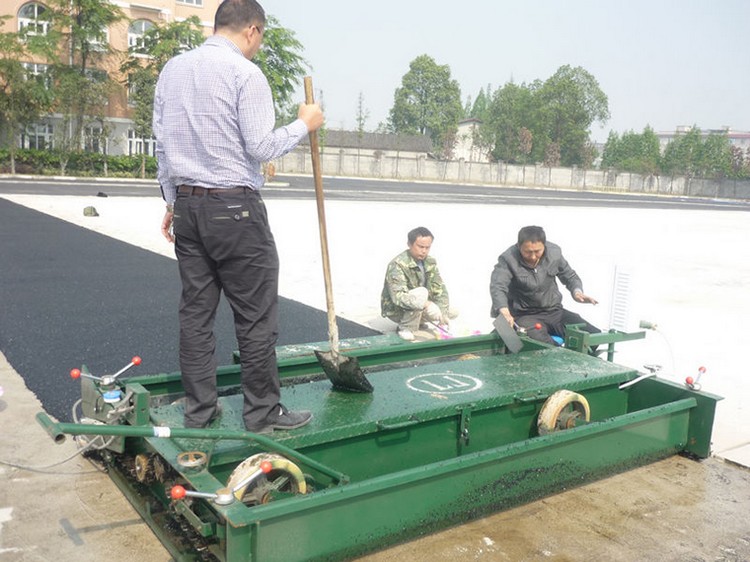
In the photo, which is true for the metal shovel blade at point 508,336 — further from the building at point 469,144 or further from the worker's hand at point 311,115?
the building at point 469,144

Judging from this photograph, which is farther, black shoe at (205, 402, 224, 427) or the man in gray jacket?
the man in gray jacket

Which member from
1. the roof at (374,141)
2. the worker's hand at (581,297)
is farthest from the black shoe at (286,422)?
the roof at (374,141)

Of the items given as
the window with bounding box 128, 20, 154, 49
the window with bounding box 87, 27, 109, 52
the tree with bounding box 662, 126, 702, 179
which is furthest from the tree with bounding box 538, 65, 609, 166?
the window with bounding box 87, 27, 109, 52

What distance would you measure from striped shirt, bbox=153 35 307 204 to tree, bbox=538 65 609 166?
3608 inches

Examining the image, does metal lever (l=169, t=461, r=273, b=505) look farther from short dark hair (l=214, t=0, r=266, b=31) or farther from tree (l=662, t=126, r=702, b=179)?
tree (l=662, t=126, r=702, b=179)

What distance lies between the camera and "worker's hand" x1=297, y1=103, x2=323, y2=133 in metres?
3.37

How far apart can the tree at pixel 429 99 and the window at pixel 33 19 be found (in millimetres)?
65691

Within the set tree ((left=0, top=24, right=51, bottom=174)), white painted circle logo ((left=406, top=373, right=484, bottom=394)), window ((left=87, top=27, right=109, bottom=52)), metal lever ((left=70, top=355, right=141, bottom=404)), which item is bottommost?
white painted circle logo ((left=406, top=373, right=484, bottom=394))

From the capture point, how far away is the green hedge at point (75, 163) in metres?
35.0

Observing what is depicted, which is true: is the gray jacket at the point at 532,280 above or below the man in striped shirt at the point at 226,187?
below

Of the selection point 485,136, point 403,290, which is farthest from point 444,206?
point 485,136

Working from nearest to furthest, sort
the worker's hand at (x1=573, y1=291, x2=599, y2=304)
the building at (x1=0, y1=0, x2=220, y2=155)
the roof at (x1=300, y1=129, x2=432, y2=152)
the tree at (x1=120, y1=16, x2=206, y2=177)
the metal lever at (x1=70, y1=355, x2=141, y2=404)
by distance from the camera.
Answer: the metal lever at (x1=70, y1=355, x2=141, y2=404) < the worker's hand at (x1=573, y1=291, x2=599, y2=304) < the tree at (x1=120, y1=16, x2=206, y2=177) < the building at (x1=0, y1=0, x2=220, y2=155) < the roof at (x1=300, y1=129, x2=432, y2=152)

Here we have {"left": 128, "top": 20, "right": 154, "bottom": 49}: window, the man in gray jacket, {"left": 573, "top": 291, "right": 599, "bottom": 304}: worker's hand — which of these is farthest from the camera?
{"left": 128, "top": 20, "right": 154, "bottom": 49}: window

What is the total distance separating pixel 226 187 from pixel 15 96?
34.7 metres
